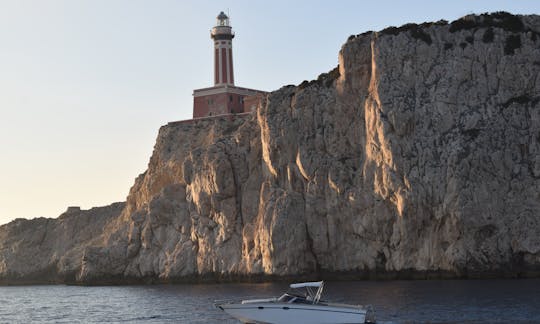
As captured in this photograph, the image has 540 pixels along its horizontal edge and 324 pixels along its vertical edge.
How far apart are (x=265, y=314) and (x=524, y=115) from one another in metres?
41.5

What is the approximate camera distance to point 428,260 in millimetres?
85312

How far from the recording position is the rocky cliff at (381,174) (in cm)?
8369

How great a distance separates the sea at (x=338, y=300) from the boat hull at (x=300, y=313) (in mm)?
4923

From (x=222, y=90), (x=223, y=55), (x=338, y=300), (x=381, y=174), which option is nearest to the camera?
(x=338, y=300)

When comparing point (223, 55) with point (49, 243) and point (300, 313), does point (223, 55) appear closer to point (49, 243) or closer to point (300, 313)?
point (49, 243)

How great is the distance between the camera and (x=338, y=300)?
233 feet

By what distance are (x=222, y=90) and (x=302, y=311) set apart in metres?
67.7

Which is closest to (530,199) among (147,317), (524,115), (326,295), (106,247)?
(524,115)

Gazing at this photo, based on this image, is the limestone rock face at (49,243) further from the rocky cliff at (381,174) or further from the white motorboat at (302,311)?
the white motorboat at (302,311)

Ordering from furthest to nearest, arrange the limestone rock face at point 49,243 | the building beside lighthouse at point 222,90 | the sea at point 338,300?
the limestone rock face at point 49,243, the building beside lighthouse at point 222,90, the sea at point 338,300

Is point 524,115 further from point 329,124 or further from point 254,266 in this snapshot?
point 254,266

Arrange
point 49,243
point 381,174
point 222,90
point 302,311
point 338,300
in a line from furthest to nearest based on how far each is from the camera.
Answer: point 49,243, point 222,90, point 381,174, point 338,300, point 302,311

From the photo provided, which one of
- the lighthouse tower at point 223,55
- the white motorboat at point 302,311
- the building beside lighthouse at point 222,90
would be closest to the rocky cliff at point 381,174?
the building beside lighthouse at point 222,90

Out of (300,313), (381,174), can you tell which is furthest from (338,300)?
(381,174)
